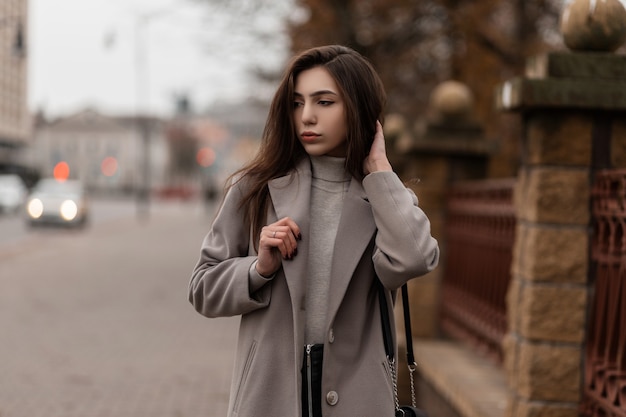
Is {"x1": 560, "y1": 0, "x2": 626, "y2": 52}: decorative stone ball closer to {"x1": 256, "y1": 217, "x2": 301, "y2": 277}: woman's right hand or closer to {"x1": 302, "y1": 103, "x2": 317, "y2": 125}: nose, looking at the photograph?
{"x1": 302, "y1": 103, "x2": 317, "y2": 125}: nose

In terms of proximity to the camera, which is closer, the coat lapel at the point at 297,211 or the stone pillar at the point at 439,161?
the coat lapel at the point at 297,211

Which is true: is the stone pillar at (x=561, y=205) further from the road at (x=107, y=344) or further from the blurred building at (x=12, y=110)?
the blurred building at (x=12, y=110)

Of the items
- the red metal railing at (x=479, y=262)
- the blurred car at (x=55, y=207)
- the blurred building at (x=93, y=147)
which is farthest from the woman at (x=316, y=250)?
the blurred building at (x=93, y=147)

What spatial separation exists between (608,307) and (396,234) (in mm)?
1660

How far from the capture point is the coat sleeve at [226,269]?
8.33 feet

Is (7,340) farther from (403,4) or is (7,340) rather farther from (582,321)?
(403,4)

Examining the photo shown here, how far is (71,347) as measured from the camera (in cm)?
885

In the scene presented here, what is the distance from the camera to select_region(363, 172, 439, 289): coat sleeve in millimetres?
2479

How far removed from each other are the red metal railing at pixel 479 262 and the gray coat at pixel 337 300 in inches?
113

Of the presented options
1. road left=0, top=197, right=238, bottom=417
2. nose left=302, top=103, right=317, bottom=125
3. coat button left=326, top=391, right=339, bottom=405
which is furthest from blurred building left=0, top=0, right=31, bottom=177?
coat button left=326, top=391, right=339, bottom=405

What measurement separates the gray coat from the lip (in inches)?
3.5

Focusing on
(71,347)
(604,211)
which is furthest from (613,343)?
(71,347)

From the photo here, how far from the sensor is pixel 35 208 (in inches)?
1172

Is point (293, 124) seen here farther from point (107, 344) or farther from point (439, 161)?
point (107, 344)
